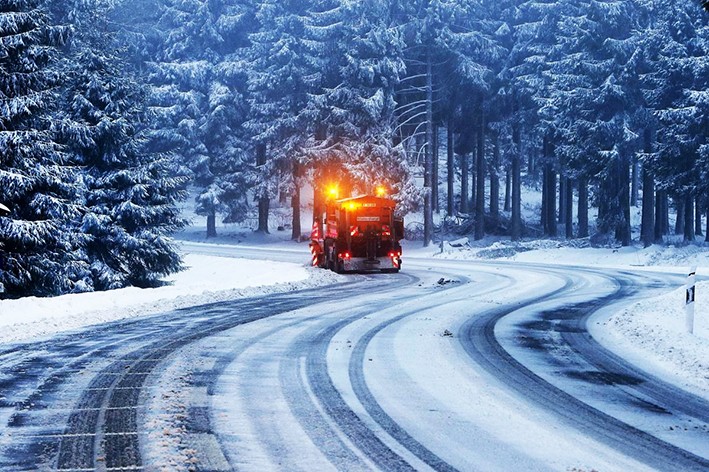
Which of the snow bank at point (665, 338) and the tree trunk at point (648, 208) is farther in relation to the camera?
the tree trunk at point (648, 208)

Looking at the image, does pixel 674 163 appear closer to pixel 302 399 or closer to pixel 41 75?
pixel 41 75

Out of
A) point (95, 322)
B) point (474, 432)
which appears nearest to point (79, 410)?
point (474, 432)

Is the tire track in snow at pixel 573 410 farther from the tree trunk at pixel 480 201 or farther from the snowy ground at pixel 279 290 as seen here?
the tree trunk at pixel 480 201

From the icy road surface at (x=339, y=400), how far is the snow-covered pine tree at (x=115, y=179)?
1018 centimetres

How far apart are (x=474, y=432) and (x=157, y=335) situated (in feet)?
22.3

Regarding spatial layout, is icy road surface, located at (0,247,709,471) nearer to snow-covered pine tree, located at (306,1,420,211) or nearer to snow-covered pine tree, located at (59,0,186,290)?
snow-covered pine tree, located at (59,0,186,290)

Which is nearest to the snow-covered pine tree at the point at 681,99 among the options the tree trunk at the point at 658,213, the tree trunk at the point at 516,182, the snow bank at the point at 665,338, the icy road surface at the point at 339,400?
the tree trunk at the point at 658,213

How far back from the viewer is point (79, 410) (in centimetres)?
660

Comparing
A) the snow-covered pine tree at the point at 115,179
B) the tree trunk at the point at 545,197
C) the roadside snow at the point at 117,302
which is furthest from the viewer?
the tree trunk at the point at 545,197

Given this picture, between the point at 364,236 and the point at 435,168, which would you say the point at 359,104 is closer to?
the point at 435,168

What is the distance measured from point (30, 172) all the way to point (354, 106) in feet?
96.0

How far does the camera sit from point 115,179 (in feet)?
77.5

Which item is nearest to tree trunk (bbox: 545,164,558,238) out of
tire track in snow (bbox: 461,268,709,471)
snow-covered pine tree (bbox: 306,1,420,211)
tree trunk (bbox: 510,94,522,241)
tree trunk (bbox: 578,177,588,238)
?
tree trunk (bbox: 578,177,588,238)

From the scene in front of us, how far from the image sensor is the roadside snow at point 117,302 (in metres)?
12.7
